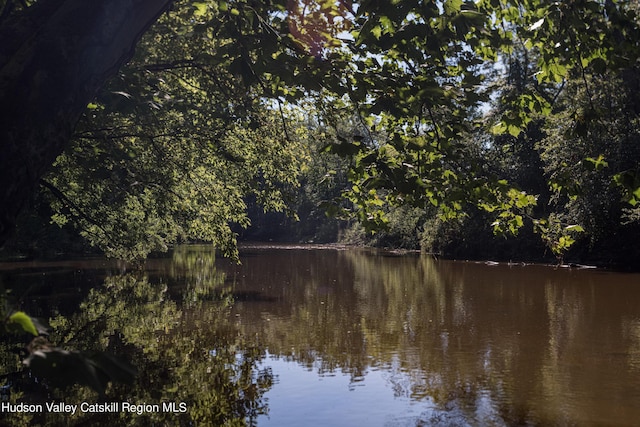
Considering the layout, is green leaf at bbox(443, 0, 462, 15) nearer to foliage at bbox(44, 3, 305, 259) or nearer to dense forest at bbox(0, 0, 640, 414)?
dense forest at bbox(0, 0, 640, 414)

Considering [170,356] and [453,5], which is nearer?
[453,5]

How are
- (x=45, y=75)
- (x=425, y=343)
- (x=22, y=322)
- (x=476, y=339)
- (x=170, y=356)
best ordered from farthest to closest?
(x=476, y=339)
(x=425, y=343)
(x=170, y=356)
(x=45, y=75)
(x=22, y=322)

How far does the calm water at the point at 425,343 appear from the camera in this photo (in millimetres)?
8062

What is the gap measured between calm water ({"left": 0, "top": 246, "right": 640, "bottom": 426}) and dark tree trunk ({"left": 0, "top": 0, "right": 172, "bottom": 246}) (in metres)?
0.54

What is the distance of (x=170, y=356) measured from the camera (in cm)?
1127

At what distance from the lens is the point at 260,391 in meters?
9.01

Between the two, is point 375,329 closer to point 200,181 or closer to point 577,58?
point 200,181

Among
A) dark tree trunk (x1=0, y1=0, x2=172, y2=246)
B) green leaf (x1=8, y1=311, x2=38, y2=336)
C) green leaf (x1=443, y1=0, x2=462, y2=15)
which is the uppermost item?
green leaf (x1=443, y1=0, x2=462, y2=15)

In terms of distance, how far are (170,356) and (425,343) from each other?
531 cm

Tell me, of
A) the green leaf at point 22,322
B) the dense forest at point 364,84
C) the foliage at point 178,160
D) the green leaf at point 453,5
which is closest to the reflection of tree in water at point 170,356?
the green leaf at point 22,322

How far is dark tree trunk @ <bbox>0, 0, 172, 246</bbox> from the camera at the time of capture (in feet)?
9.16

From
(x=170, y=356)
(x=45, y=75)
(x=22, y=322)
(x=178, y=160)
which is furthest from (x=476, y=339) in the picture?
(x=22, y=322)

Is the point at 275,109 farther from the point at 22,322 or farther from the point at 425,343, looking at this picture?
the point at 22,322

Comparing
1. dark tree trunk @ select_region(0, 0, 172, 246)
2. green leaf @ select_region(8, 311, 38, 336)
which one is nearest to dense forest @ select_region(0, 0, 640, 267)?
dark tree trunk @ select_region(0, 0, 172, 246)
